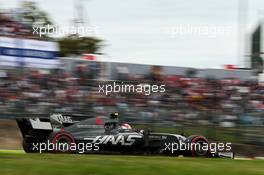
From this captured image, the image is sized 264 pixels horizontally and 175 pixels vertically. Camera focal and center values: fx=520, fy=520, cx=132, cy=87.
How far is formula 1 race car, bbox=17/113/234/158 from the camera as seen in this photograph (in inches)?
411

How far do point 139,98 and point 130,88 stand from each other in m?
0.33

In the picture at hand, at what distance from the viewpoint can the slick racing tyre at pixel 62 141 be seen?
10.3 m

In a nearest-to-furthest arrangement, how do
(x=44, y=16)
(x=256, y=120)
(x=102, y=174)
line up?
(x=102, y=174) < (x=256, y=120) < (x=44, y=16)

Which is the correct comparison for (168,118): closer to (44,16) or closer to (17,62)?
(17,62)

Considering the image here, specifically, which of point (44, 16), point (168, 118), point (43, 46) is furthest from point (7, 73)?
point (44, 16)

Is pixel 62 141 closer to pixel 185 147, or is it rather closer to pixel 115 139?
pixel 115 139

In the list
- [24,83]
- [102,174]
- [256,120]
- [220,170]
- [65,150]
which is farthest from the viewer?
[256,120]

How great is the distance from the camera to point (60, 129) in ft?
34.6

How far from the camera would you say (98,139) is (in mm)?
10609

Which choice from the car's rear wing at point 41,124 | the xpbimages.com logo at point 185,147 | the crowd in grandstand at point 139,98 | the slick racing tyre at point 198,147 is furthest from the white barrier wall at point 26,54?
the slick racing tyre at point 198,147

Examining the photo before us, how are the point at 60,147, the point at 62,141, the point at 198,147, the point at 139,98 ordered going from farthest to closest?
the point at 139,98 < the point at 198,147 < the point at 62,141 < the point at 60,147

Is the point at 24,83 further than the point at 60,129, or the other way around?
the point at 24,83

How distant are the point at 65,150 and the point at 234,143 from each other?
464 cm

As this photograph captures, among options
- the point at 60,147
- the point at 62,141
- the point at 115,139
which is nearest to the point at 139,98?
the point at 115,139
